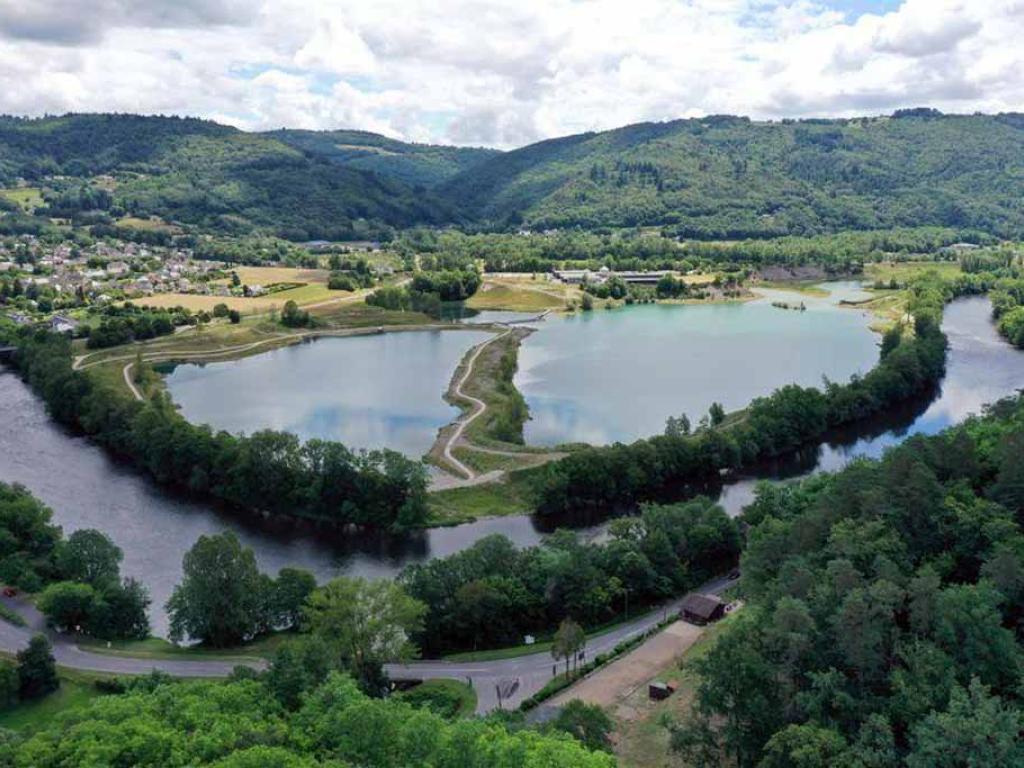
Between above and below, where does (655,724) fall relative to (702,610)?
below

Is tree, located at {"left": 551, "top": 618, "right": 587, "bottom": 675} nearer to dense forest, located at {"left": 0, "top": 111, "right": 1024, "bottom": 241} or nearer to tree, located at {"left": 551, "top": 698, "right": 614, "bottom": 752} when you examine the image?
tree, located at {"left": 551, "top": 698, "right": 614, "bottom": 752}

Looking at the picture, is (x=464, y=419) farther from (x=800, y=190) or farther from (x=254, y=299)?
(x=800, y=190)

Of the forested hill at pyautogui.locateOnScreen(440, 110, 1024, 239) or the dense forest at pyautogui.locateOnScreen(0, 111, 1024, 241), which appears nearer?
the dense forest at pyautogui.locateOnScreen(0, 111, 1024, 241)

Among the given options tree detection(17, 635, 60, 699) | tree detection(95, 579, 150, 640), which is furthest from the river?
tree detection(17, 635, 60, 699)

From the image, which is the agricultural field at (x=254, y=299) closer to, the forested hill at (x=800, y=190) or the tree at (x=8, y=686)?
the tree at (x=8, y=686)

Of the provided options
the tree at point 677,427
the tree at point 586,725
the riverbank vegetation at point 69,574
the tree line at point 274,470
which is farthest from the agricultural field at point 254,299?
the tree at point 586,725

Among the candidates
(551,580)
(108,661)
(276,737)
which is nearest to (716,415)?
(551,580)
